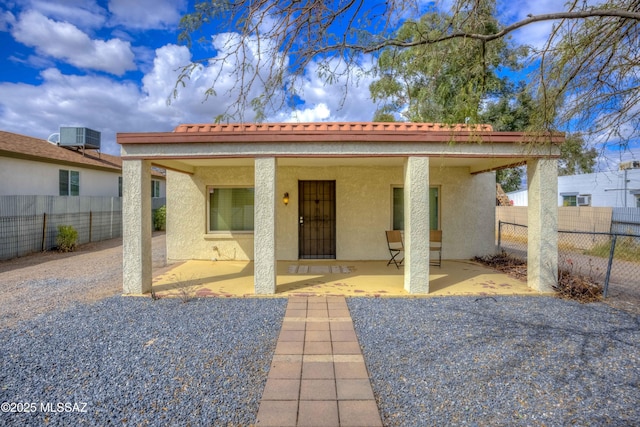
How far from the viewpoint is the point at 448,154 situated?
20.6ft

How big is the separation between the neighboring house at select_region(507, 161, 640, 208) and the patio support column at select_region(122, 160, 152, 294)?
697 inches

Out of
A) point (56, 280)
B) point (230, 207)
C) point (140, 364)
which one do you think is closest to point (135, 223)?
point (140, 364)

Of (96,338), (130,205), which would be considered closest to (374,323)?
(96,338)

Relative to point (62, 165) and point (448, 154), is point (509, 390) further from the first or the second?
point (62, 165)

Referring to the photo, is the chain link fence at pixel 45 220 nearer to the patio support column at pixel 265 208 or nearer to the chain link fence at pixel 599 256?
the patio support column at pixel 265 208

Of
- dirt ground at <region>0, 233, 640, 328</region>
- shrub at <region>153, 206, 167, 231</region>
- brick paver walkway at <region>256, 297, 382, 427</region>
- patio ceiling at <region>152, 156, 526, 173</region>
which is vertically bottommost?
brick paver walkway at <region>256, 297, 382, 427</region>

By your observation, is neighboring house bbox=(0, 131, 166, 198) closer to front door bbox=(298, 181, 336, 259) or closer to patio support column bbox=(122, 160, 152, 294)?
patio support column bbox=(122, 160, 152, 294)

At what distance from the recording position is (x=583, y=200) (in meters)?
20.4

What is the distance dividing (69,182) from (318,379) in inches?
717

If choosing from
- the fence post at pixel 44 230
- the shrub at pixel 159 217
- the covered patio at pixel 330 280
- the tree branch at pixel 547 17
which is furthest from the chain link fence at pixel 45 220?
the tree branch at pixel 547 17

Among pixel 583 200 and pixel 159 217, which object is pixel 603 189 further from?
pixel 159 217

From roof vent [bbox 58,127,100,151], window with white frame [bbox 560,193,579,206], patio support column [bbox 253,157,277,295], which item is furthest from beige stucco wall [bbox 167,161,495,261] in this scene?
window with white frame [bbox 560,193,579,206]

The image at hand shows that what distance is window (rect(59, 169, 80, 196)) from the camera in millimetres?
15488

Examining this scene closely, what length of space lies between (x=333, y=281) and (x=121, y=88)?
5.93m
